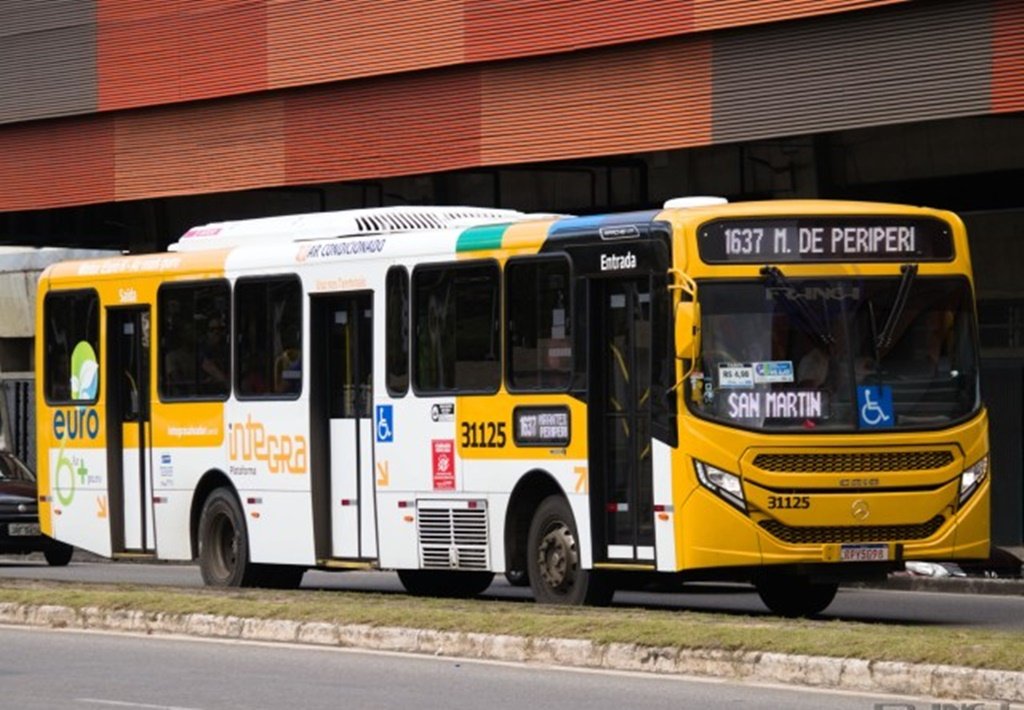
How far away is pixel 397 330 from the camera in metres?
21.4

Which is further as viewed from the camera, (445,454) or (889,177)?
(889,177)

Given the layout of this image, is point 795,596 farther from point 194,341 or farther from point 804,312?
point 194,341

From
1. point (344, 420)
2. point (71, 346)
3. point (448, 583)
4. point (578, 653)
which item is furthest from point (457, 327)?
point (71, 346)

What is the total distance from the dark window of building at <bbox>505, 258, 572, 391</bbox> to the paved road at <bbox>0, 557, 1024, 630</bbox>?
2545 millimetres

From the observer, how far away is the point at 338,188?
39344mm

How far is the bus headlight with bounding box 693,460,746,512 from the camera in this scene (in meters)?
18.1

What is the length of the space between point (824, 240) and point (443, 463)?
12.9 ft

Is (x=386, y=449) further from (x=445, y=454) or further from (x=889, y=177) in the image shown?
(x=889, y=177)

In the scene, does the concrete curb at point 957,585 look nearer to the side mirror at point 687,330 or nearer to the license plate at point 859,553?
the license plate at point 859,553

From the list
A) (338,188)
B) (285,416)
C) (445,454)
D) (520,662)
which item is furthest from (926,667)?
(338,188)

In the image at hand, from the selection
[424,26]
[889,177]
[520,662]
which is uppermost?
[424,26]

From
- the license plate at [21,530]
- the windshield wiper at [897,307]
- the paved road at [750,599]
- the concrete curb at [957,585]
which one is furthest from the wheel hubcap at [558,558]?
the license plate at [21,530]

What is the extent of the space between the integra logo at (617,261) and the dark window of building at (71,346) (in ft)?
23.7

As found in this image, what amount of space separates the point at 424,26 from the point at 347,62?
1.56 m
